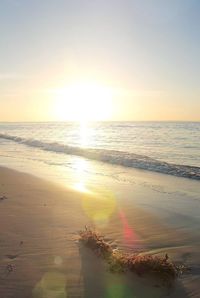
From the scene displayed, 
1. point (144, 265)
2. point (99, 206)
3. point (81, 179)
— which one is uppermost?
point (144, 265)

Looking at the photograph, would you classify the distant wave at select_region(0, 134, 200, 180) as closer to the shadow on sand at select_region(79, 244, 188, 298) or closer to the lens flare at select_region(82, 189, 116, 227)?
the lens flare at select_region(82, 189, 116, 227)

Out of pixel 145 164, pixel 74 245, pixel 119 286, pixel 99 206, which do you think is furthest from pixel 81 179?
pixel 119 286

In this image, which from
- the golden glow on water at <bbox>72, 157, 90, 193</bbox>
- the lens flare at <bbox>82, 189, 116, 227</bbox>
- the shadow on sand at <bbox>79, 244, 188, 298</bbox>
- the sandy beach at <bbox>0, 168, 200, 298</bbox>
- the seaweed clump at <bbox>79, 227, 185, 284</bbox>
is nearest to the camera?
the shadow on sand at <bbox>79, 244, 188, 298</bbox>

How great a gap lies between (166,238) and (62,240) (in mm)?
2038

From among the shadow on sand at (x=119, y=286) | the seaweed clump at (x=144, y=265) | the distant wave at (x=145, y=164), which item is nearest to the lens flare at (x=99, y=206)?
the seaweed clump at (x=144, y=265)


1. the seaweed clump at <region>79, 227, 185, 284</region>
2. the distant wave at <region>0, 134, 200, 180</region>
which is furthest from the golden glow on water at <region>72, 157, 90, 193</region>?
the seaweed clump at <region>79, 227, 185, 284</region>

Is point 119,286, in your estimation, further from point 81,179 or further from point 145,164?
point 145,164

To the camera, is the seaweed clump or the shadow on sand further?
the seaweed clump

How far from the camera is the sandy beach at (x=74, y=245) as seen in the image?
199 inches

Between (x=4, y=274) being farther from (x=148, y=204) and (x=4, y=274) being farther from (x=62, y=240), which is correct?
(x=148, y=204)

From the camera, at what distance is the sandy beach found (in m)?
5.04

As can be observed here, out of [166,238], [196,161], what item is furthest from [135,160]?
[166,238]

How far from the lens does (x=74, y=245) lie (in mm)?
6520

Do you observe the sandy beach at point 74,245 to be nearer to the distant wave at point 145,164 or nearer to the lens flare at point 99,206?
the lens flare at point 99,206
